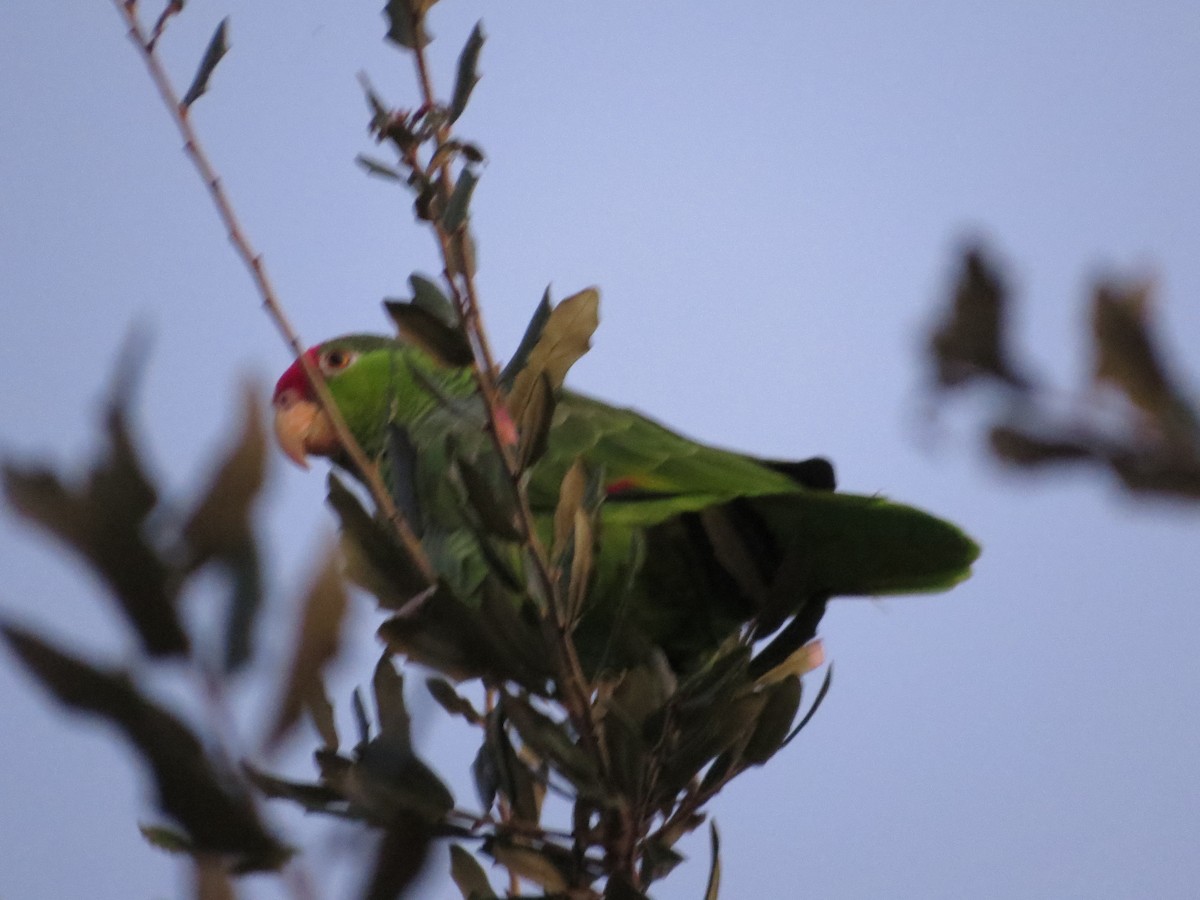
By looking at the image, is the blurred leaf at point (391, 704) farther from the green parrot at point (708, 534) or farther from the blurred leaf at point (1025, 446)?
the blurred leaf at point (1025, 446)

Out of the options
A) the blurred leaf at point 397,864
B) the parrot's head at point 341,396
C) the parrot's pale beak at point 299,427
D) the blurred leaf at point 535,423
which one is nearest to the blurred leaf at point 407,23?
the blurred leaf at point 535,423

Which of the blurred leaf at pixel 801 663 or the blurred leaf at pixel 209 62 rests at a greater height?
the blurred leaf at pixel 209 62

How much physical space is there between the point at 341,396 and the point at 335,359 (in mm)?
113

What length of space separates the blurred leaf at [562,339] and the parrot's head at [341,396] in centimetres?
115

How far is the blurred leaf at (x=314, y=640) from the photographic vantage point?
464mm

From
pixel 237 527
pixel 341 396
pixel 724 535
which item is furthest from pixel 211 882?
pixel 341 396

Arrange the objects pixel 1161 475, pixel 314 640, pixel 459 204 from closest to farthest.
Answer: pixel 1161 475 < pixel 314 640 < pixel 459 204

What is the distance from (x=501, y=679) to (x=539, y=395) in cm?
24

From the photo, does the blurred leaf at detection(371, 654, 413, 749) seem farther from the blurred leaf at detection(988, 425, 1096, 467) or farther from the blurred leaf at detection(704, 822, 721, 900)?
the blurred leaf at detection(988, 425, 1096, 467)

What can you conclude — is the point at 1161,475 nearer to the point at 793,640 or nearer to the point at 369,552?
the point at 369,552

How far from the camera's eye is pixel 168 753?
44 cm

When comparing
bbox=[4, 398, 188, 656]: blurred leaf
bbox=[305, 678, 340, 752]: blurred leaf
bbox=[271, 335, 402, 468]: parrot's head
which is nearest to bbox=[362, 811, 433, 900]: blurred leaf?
bbox=[4, 398, 188, 656]: blurred leaf

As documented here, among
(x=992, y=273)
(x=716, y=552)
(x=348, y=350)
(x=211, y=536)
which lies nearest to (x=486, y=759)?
(x=716, y=552)

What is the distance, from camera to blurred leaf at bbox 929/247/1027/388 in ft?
1.27
